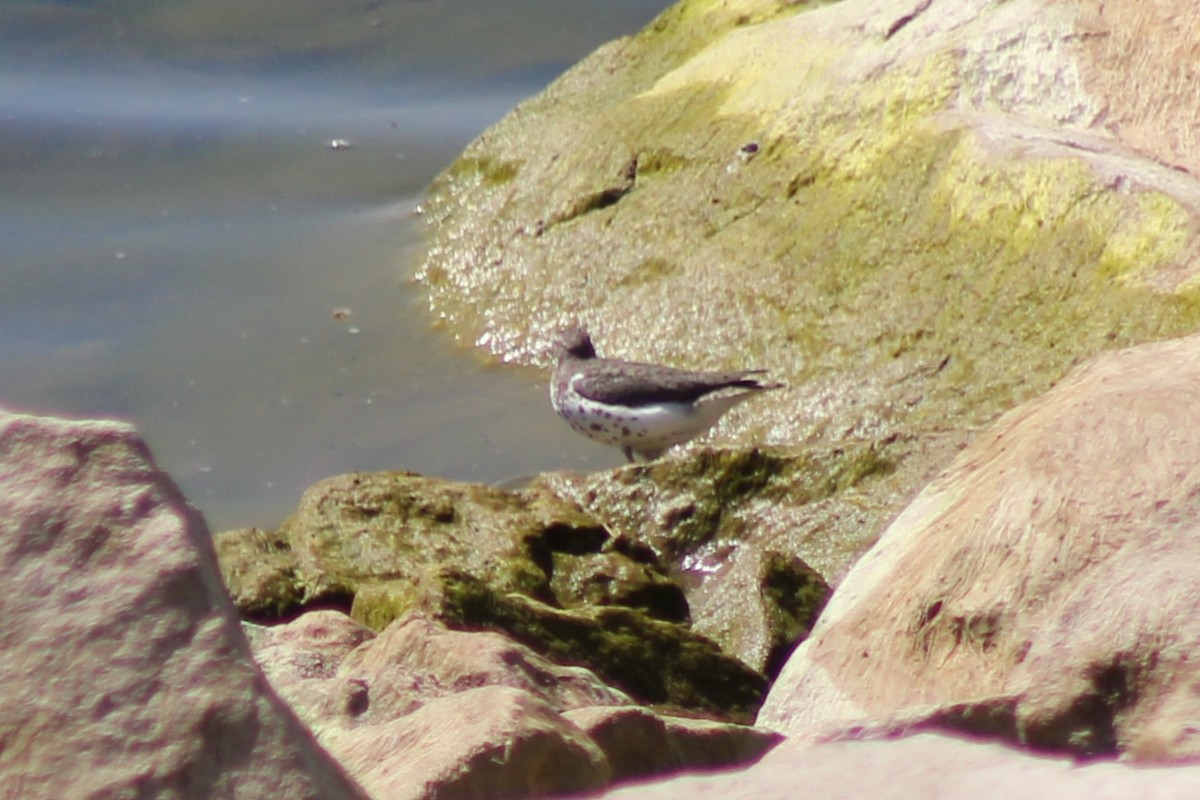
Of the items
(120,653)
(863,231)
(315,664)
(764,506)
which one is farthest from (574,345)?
(120,653)

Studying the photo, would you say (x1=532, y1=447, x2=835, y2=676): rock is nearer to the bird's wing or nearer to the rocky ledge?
the rocky ledge

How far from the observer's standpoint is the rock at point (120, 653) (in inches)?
83.0

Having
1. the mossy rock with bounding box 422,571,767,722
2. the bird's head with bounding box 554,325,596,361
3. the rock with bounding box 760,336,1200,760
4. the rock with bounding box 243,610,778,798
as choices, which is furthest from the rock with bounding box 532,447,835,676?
the rock with bounding box 243,610,778,798

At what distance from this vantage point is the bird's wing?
7320 millimetres

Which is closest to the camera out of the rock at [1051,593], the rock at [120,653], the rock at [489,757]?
the rock at [120,653]

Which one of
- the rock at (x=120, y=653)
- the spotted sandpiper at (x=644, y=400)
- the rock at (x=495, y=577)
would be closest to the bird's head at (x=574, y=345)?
the spotted sandpiper at (x=644, y=400)

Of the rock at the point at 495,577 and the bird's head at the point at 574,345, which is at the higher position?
the bird's head at the point at 574,345

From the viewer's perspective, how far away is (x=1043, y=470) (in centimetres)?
348

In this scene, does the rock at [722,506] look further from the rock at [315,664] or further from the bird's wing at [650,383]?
the rock at [315,664]

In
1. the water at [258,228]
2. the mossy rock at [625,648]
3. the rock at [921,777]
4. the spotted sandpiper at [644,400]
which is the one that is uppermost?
the water at [258,228]

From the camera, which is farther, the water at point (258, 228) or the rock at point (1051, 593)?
the water at point (258, 228)

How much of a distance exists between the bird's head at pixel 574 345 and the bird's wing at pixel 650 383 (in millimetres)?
234

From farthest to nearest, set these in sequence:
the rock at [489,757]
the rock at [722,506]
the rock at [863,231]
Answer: the rock at [863,231] → the rock at [722,506] → the rock at [489,757]

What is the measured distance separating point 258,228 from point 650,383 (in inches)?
154
